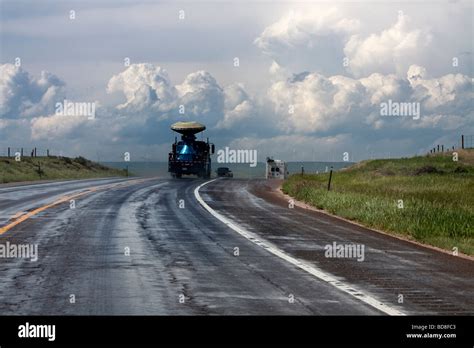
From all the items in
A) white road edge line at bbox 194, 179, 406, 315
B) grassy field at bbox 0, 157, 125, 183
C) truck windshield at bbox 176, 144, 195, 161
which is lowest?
→ white road edge line at bbox 194, 179, 406, 315

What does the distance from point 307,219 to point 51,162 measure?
61505mm

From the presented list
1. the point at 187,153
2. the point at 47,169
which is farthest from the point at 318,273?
the point at 47,169

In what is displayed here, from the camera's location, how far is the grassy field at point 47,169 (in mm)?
58594

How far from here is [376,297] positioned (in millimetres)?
9875

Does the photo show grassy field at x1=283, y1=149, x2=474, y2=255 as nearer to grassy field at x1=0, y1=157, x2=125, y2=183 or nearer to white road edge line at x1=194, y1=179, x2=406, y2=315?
white road edge line at x1=194, y1=179, x2=406, y2=315

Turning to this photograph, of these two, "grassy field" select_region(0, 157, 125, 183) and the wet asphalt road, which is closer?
the wet asphalt road

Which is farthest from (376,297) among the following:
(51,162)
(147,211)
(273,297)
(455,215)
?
(51,162)

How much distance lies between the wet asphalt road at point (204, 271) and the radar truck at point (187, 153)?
4140 centimetres

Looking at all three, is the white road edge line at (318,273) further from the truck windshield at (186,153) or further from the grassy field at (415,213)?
the truck windshield at (186,153)

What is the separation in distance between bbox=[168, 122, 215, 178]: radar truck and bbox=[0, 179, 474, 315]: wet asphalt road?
41.4 m

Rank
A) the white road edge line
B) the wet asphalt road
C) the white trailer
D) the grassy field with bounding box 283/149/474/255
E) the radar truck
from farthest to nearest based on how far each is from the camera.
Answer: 1. the white trailer
2. the radar truck
3. the grassy field with bounding box 283/149/474/255
4. the white road edge line
5. the wet asphalt road

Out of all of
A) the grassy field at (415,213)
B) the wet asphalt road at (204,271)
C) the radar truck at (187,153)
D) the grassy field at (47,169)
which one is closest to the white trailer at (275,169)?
the radar truck at (187,153)

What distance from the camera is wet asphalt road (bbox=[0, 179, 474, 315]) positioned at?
30.0 ft

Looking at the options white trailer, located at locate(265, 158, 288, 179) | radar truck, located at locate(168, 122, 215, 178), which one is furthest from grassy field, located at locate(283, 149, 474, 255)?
white trailer, located at locate(265, 158, 288, 179)
